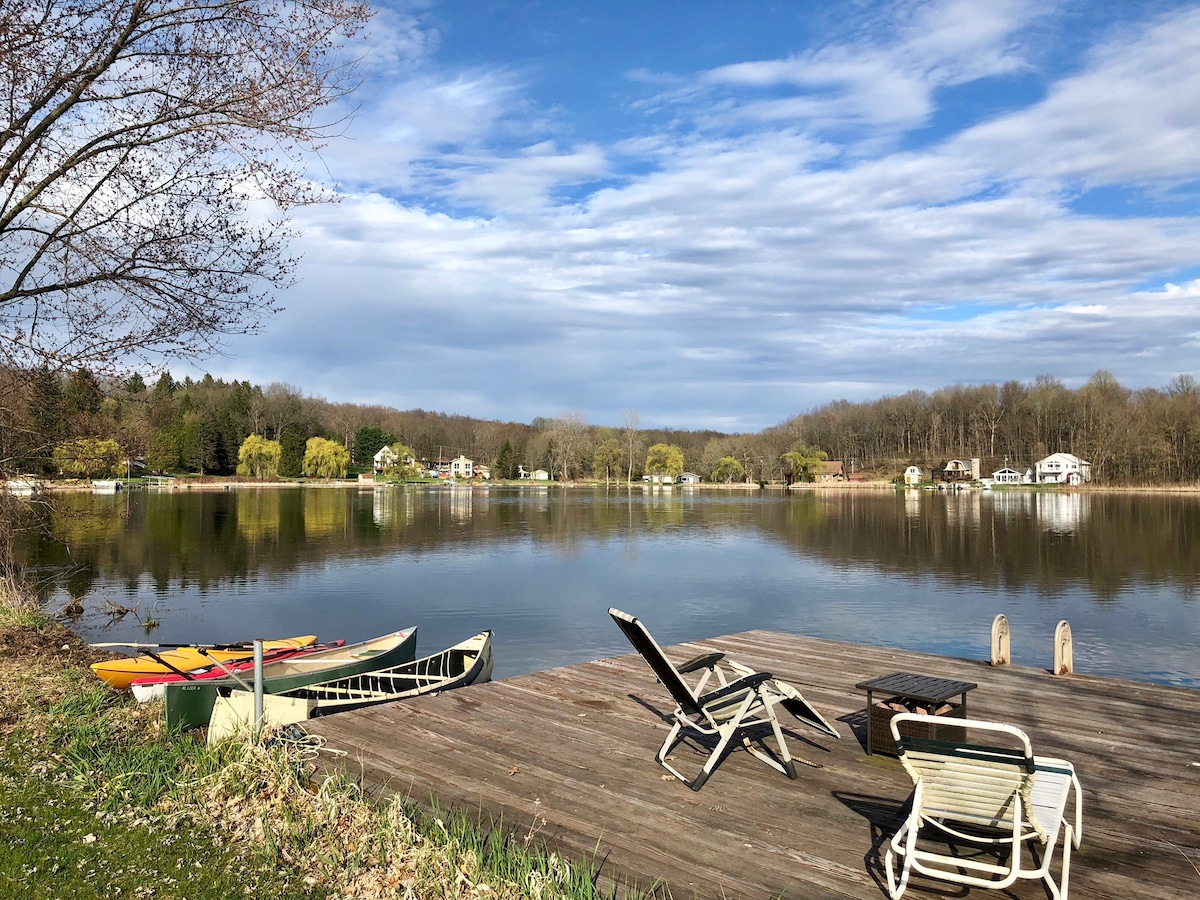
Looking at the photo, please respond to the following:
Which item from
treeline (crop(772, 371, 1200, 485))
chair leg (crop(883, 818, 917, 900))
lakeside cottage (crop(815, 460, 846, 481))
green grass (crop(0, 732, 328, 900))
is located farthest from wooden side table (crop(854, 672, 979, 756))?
lakeside cottage (crop(815, 460, 846, 481))

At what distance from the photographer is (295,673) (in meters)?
9.23

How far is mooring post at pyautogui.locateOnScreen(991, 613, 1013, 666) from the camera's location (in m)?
7.32

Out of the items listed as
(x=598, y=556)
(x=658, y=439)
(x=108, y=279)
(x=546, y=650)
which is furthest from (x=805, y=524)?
(x=658, y=439)

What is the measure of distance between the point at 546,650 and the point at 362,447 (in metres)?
102

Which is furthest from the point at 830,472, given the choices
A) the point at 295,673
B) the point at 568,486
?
the point at 295,673

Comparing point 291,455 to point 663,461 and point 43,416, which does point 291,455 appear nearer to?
point 663,461

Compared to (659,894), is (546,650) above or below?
below

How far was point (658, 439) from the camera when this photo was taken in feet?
463

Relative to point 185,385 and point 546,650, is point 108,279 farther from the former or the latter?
point 185,385

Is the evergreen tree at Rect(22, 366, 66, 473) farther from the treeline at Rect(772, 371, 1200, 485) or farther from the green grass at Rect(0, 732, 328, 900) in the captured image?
the treeline at Rect(772, 371, 1200, 485)

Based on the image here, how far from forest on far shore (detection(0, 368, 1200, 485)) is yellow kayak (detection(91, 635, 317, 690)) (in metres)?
46.7

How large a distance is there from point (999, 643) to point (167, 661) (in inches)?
364

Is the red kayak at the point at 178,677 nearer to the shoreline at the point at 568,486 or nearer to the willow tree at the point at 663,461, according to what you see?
the shoreline at the point at 568,486

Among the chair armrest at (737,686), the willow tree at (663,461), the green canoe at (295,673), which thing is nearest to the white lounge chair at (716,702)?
the chair armrest at (737,686)
